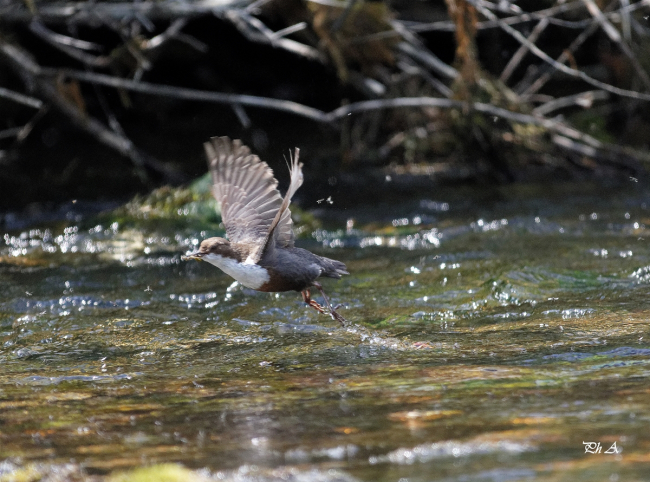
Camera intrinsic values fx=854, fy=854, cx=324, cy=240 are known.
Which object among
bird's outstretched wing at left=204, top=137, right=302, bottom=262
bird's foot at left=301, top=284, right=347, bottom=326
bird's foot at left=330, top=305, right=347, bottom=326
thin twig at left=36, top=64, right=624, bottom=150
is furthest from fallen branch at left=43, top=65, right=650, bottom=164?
bird's foot at left=330, top=305, right=347, bottom=326

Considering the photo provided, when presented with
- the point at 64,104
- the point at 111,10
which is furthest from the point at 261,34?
the point at 64,104

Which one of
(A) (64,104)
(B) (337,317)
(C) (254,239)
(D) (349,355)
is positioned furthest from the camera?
(A) (64,104)

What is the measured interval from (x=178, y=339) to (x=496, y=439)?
233 centimetres

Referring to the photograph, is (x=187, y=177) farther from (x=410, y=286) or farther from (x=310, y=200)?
(x=410, y=286)

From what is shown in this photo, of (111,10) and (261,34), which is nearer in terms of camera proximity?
(111,10)

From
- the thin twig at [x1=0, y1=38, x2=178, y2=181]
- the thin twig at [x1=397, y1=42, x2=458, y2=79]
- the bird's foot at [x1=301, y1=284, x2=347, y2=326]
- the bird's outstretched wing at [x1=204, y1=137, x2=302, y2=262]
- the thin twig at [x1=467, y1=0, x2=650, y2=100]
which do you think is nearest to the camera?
the bird's foot at [x1=301, y1=284, x2=347, y2=326]

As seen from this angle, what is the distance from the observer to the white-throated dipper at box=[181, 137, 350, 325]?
4676 millimetres

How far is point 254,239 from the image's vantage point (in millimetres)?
5016

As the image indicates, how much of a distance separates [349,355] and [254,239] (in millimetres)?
1234

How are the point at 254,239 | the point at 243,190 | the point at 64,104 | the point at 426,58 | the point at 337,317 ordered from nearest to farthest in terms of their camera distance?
the point at 337,317 → the point at 254,239 → the point at 243,190 → the point at 64,104 → the point at 426,58

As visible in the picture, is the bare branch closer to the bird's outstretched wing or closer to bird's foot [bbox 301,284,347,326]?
the bird's outstretched wing

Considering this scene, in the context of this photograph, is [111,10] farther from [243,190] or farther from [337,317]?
[337,317]

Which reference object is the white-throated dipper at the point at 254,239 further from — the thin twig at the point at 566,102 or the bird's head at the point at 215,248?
the thin twig at the point at 566,102

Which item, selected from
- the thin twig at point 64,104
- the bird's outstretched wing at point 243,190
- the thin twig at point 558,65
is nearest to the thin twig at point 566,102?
the thin twig at point 558,65
